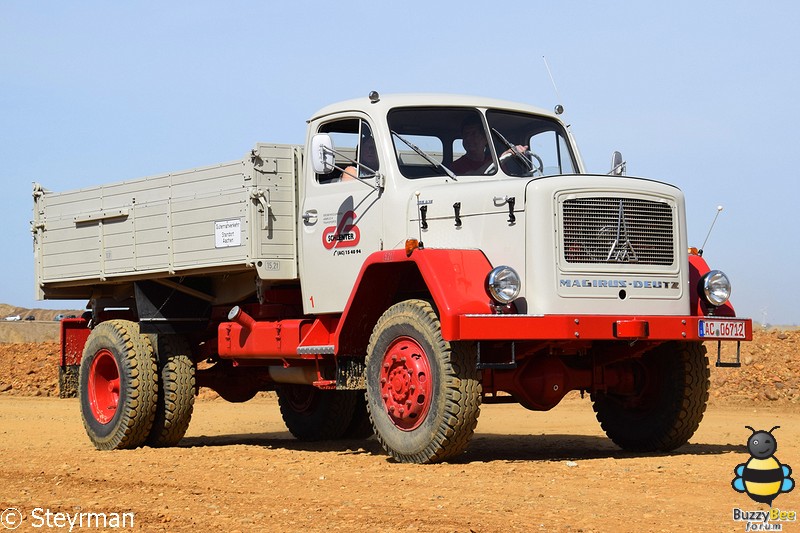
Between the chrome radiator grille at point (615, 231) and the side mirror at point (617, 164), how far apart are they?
5.93 ft

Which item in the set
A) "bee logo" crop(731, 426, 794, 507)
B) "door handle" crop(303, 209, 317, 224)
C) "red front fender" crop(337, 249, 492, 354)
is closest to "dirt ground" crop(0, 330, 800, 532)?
"bee logo" crop(731, 426, 794, 507)

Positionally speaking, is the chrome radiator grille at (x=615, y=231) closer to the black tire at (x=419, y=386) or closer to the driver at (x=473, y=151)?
the black tire at (x=419, y=386)

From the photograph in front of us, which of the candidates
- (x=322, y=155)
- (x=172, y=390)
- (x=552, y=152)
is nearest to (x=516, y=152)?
(x=552, y=152)

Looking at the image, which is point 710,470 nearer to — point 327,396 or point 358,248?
point 358,248

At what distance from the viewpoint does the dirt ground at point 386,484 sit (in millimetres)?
7316

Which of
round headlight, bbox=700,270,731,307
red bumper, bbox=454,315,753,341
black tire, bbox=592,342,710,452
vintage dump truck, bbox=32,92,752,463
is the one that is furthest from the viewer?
black tire, bbox=592,342,710,452

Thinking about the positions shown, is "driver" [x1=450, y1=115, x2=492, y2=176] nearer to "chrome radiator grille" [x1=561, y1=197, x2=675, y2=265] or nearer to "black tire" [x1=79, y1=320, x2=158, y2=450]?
"chrome radiator grille" [x1=561, y1=197, x2=675, y2=265]

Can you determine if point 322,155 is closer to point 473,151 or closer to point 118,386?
point 473,151

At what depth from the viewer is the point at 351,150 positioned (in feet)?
39.9

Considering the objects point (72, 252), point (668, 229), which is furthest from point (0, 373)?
point (668, 229)

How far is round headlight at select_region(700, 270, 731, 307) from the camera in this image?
35.2 feet

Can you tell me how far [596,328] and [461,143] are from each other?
8.44ft

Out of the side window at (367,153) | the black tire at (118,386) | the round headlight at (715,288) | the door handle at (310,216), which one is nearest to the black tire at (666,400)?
the round headlight at (715,288)

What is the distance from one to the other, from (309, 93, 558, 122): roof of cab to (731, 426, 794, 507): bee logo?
457 cm
